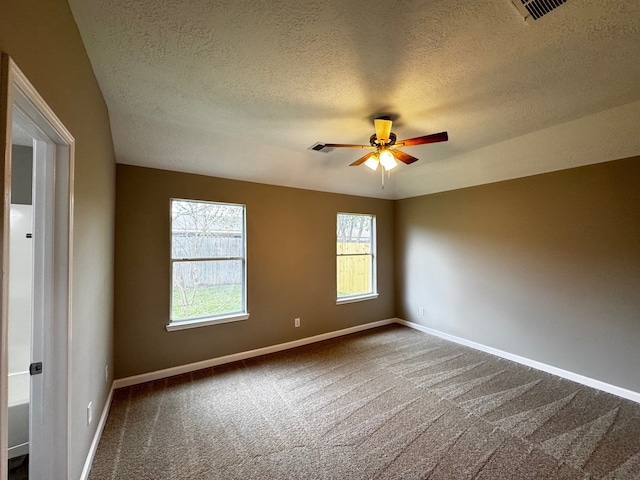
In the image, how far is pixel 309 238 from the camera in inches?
166

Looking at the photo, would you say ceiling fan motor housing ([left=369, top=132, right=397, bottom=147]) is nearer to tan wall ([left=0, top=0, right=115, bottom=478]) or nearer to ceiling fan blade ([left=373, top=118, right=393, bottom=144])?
ceiling fan blade ([left=373, top=118, right=393, bottom=144])

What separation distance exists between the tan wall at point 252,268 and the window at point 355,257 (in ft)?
0.49

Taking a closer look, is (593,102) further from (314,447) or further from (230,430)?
(230,430)

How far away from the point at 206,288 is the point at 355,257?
2.49m

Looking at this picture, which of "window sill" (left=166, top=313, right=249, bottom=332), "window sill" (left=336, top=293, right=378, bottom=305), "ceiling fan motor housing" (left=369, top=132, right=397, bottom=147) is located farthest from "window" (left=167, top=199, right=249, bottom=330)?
"ceiling fan motor housing" (left=369, top=132, right=397, bottom=147)

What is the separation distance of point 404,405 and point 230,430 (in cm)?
156

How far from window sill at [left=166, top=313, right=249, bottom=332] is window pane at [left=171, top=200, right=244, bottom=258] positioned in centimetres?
78

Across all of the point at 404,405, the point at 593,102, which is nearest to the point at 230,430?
the point at 404,405

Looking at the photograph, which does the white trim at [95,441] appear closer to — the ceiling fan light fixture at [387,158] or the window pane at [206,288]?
the window pane at [206,288]

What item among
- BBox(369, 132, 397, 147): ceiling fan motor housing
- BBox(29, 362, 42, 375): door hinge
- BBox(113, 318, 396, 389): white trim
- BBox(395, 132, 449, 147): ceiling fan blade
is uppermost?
BBox(369, 132, 397, 147): ceiling fan motor housing

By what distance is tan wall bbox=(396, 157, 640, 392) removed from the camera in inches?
109

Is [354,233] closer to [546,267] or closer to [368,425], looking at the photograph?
[546,267]

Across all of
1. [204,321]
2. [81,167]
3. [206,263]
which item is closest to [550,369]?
[204,321]

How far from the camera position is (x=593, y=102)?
2262 mm
